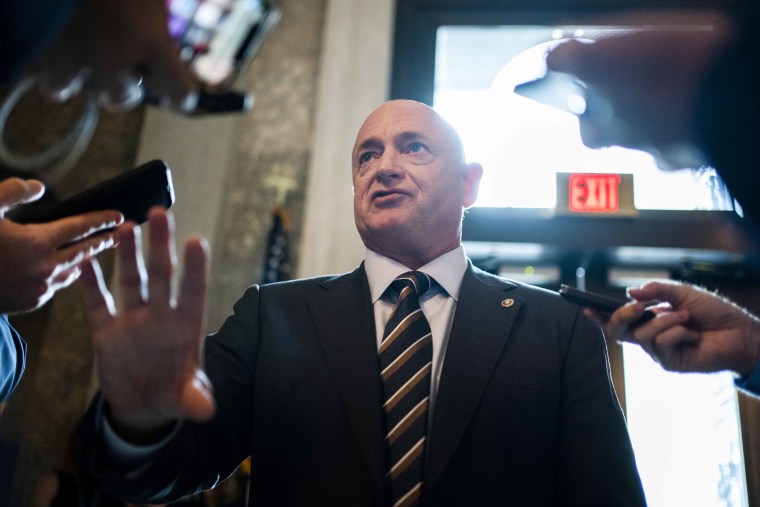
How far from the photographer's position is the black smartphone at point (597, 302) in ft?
4.15

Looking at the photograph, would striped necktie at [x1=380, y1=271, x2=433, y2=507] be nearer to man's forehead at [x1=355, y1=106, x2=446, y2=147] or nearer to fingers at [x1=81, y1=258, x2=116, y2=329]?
man's forehead at [x1=355, y1=106, x2=446, y2=147]

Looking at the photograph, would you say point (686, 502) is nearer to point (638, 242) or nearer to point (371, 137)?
point (638, 242)

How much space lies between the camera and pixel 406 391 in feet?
4.73

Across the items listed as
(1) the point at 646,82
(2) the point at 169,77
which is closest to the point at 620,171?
(1) the point at 646,82

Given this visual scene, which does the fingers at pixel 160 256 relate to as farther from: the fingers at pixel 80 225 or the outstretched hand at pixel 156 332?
the fingers at pixel 80 225

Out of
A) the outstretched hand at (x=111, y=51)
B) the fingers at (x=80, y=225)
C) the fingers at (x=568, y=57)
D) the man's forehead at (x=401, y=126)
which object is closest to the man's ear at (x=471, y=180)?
the man's forehead at (x=401, y=126)

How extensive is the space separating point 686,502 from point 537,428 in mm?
1908

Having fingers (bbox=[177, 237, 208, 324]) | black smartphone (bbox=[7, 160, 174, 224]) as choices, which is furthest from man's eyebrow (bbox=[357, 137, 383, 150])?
fingers (bbox=[177, 237, 208, 324])

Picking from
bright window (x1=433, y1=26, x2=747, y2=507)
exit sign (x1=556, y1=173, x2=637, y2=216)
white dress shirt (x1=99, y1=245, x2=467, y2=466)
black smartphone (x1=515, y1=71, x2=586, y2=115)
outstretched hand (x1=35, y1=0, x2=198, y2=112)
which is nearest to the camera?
outstretched hand (x1=35, y1=0, x2=198, y2=112)

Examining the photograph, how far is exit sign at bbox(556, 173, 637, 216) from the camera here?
3365mm

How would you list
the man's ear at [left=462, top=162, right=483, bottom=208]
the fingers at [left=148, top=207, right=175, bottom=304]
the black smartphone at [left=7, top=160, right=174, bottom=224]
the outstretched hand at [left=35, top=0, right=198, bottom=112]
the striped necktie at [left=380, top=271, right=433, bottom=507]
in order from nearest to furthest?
the outstretched hand at [left=35, top=0, right=198, bottom=112] < the fingers at [left=148, top=207, right=175, bottom=304] < the black smartphone at [left=7, top=160, right=174, bottom=224] < the striped necktie at [left=380, top=271, right=433, bottom=507] < the man's ear at [left=462, top=162, right=483, bottom=208]

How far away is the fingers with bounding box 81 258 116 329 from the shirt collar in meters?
0.78

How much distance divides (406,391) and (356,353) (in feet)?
0.46

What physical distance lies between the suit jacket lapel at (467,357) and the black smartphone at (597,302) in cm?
28
